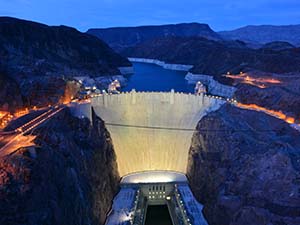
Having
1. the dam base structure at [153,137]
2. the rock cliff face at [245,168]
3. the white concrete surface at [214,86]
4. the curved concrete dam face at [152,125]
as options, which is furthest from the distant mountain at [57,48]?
the rock cliff face at [245,168]

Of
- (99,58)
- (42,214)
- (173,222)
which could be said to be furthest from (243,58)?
(42,214)

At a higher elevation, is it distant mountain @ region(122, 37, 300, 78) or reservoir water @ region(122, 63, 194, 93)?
distant mountain @ region(122, 37, 300, 78)

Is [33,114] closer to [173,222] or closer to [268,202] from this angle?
[173,222]

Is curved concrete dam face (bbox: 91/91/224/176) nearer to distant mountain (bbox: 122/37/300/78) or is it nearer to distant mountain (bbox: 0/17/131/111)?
distant mountain (bbox: 0/17/131/111)

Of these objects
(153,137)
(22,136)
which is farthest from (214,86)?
(22,136)

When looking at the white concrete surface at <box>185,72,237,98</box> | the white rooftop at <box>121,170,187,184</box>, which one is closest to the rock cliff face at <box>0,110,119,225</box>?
the white rooftop at <box>121,170,187,184</box>

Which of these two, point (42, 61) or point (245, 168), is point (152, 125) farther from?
point (42, 61)
